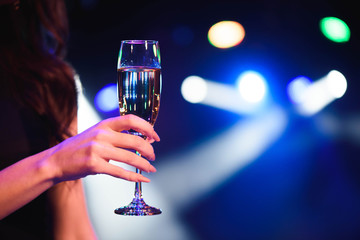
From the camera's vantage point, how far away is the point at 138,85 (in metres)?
1.22

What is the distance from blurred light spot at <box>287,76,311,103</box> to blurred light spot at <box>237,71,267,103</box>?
355mm

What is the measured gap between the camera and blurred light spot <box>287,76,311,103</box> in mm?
5754

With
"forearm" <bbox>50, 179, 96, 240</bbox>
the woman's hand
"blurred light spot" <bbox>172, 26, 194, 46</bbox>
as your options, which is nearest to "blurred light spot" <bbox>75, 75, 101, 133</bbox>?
"blurred light spot" <bbox>172, 26, 194, 46</bbox>

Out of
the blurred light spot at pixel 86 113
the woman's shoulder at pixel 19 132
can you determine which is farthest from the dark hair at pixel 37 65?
the blurred light spot at pixel 86 113

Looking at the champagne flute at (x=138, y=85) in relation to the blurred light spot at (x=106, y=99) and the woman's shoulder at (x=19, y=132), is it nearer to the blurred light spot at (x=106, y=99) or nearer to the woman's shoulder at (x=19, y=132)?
the woman's shoulder at (x=19, y=132)

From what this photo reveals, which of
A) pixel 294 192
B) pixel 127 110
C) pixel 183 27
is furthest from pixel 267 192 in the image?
pixel 127 110

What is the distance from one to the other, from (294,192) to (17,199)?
5.11 metres

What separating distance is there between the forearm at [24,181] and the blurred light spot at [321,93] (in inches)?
201

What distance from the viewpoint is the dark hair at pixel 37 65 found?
183 centimetres

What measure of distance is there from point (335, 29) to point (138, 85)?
495cm

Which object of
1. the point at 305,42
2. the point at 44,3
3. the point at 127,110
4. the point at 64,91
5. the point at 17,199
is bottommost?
the point at 17,199

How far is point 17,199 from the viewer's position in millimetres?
1147

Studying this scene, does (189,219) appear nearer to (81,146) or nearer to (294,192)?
(294,192)

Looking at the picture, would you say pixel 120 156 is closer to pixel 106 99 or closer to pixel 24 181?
pixel 24 181
